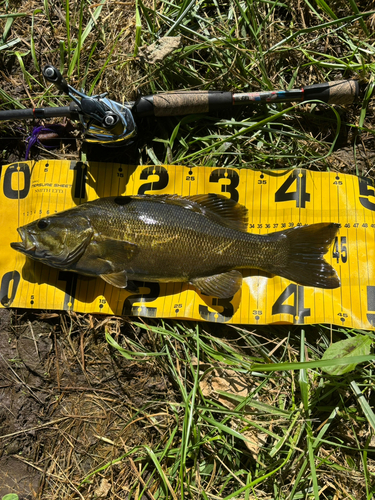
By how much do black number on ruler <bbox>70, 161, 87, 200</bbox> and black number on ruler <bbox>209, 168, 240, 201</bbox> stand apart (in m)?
1.27

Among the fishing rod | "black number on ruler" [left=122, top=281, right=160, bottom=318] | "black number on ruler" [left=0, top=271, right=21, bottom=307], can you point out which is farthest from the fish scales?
"black number on ruler" [left=0, top=271, right=21, bottom=307]

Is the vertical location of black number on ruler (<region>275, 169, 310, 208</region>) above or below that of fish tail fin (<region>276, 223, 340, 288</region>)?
above

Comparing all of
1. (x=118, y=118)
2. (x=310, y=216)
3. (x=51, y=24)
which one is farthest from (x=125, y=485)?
(x=51, y=24)

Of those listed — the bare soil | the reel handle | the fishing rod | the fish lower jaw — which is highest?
the fishing rod

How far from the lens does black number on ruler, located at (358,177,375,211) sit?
3.18 meters

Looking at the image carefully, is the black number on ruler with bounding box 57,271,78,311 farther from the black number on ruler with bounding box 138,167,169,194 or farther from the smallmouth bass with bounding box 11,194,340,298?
the black number on ruler with bounding box 138,167,169,194

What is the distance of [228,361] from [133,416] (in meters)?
1.01

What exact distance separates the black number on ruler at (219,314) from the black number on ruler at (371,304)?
121 centimetres

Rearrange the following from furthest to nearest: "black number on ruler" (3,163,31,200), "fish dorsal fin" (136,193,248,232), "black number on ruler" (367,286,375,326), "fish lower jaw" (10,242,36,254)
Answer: "black number on ruler" (3,163,31,200), "fish dorsal fin" (136,193,248,232), "fish lower jaw" (10,242,36,254), "black number on ruler" (367,286,375,326)

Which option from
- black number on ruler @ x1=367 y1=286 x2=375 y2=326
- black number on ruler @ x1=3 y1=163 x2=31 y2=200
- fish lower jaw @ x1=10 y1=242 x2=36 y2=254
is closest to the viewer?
black number on ruler @ x1=367 y1=286 x2=375 y2=326

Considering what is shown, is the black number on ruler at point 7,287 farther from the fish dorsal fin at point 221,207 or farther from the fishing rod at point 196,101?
the fish dorsal fin at point 221,207

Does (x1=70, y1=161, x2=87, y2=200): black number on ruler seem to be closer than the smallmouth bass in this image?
No

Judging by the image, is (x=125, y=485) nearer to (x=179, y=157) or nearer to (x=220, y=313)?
(x=220, y=313)

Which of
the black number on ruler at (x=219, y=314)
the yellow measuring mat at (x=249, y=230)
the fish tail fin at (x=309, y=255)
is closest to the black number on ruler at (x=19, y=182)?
the yellow measuring mat at (x=249, y=230)
